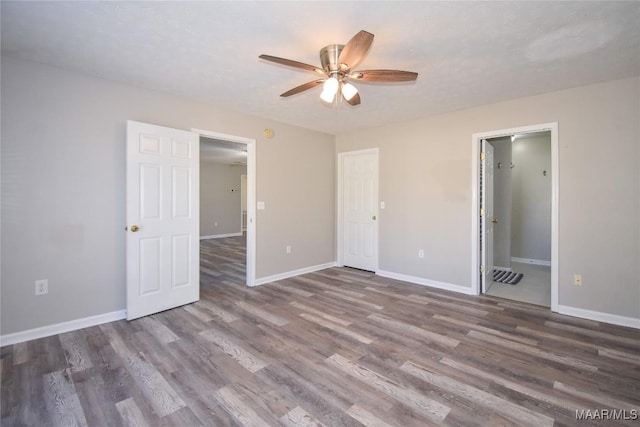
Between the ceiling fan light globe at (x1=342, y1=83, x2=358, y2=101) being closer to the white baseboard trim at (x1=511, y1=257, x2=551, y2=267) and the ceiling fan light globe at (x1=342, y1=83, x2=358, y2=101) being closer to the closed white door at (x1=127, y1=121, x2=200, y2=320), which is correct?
the closed white door at (x1=127, y1=121, x2=200, y2=320)

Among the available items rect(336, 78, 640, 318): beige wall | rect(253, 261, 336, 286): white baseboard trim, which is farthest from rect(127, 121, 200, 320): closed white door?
rect(336, 78, 640, 318): beige wall

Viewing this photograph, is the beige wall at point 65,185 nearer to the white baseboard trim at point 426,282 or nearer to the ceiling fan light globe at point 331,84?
the ceiling fan light globe at point 331,84

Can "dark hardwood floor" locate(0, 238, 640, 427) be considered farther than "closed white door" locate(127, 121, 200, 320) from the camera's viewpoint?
No

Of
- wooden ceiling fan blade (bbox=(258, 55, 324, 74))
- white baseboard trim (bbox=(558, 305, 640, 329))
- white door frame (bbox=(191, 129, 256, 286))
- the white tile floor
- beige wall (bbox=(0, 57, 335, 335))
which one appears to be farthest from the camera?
white door frame (bbox=(191, 129, 256, 286))

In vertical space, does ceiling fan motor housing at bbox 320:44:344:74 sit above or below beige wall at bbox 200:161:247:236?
above

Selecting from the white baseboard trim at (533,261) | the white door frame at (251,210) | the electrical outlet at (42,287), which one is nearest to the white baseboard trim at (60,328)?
the electrical outlet at (42,287)

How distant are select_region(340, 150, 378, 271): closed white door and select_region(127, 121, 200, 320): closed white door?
273 centimetres

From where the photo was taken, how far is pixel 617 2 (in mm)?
1786

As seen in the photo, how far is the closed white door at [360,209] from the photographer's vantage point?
5020mm

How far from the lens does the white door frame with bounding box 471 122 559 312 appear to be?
10.8 ft

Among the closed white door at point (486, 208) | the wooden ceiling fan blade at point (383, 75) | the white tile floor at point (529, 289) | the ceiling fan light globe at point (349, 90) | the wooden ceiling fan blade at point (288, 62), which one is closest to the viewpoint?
the wooden ceiling fan blade at point (288, 62)

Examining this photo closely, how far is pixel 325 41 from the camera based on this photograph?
221 centimetres

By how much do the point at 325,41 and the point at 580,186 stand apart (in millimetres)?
3080

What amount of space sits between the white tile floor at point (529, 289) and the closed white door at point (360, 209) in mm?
1819
